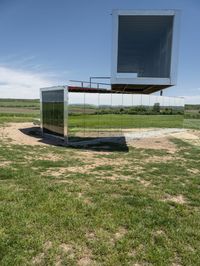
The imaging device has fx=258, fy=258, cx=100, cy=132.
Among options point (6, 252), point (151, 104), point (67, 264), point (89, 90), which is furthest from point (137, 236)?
point (151, 104)

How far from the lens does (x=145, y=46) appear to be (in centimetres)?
1897

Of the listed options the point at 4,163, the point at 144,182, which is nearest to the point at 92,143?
the point at 4,163

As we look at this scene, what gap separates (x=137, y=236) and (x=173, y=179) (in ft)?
11.6

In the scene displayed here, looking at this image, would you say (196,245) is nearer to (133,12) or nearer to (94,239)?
(94,239)

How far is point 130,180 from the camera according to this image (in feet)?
22.8

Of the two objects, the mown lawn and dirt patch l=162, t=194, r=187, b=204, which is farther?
dirt patch l=162, t=194, r=187, b=204

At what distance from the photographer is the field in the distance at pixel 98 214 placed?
354 cm

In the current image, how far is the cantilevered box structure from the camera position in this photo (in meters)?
13.4

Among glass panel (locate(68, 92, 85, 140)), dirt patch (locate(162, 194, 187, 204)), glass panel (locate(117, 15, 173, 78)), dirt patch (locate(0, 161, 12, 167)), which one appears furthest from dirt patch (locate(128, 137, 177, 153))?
dirt patch (locate(0, 161, 12, 167))

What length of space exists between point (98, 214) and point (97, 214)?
0.02 meters

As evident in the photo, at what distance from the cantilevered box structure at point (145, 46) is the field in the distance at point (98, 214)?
21.8 ft

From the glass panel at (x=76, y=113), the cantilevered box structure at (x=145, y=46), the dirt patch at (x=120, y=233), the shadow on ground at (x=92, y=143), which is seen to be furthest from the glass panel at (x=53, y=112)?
the dirt patch at (x=120, y=233)

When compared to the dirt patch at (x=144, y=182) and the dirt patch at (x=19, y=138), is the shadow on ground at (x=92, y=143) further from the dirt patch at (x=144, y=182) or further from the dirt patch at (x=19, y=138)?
the dirt patch at (x=144, y=182)

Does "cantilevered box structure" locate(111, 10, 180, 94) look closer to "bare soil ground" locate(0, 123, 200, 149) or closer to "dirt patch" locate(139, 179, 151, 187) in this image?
"bare soil ground" locate(0, 123, 200, 149)
